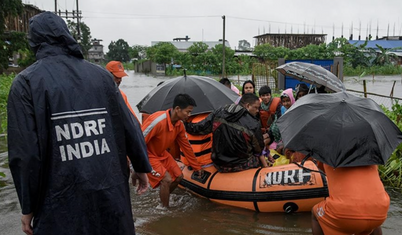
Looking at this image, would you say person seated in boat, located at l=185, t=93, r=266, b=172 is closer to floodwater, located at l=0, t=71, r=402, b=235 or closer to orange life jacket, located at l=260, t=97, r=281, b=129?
floodwater, located at l=0, t=71, r=402, b=235

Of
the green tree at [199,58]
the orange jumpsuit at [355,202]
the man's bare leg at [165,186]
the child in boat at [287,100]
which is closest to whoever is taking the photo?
the orange jumpsuit at [355,202]

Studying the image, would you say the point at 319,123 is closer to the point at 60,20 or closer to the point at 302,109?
the point at 302,109

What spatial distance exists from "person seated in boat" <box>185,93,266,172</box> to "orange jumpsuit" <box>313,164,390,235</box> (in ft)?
6.64

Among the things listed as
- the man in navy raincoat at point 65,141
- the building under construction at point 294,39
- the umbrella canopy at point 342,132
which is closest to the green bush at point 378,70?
the building under construction at point 294,39

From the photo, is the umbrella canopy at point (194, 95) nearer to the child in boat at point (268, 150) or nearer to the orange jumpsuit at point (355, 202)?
the child in boat at point (268, 150)

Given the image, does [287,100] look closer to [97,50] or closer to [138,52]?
[138,52]

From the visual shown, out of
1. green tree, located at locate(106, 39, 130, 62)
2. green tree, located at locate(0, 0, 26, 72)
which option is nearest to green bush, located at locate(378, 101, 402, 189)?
green tree, located at locate(0, 0, 26, 72)

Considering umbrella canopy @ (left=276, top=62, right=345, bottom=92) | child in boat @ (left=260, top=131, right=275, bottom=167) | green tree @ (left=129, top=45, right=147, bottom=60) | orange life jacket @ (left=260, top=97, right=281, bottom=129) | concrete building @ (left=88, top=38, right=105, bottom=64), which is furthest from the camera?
concrete building @ (left=88, top=38, right=105, bottom=64)

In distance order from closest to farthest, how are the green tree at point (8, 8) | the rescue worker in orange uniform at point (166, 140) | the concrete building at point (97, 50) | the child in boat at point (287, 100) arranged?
the rescue worker in orange uniform at point (166, 140), the child in boat at point (287, 100), the green tree at point (8, 8), the concrete building at point (97, 50)

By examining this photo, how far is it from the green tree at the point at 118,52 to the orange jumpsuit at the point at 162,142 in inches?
3668

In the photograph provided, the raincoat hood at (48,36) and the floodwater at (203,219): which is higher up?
the raincoat hood at (48,36)

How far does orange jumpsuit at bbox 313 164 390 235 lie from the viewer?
2744 millimetres

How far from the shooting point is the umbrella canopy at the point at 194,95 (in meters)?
6.14

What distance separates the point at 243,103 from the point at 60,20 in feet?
10.7
